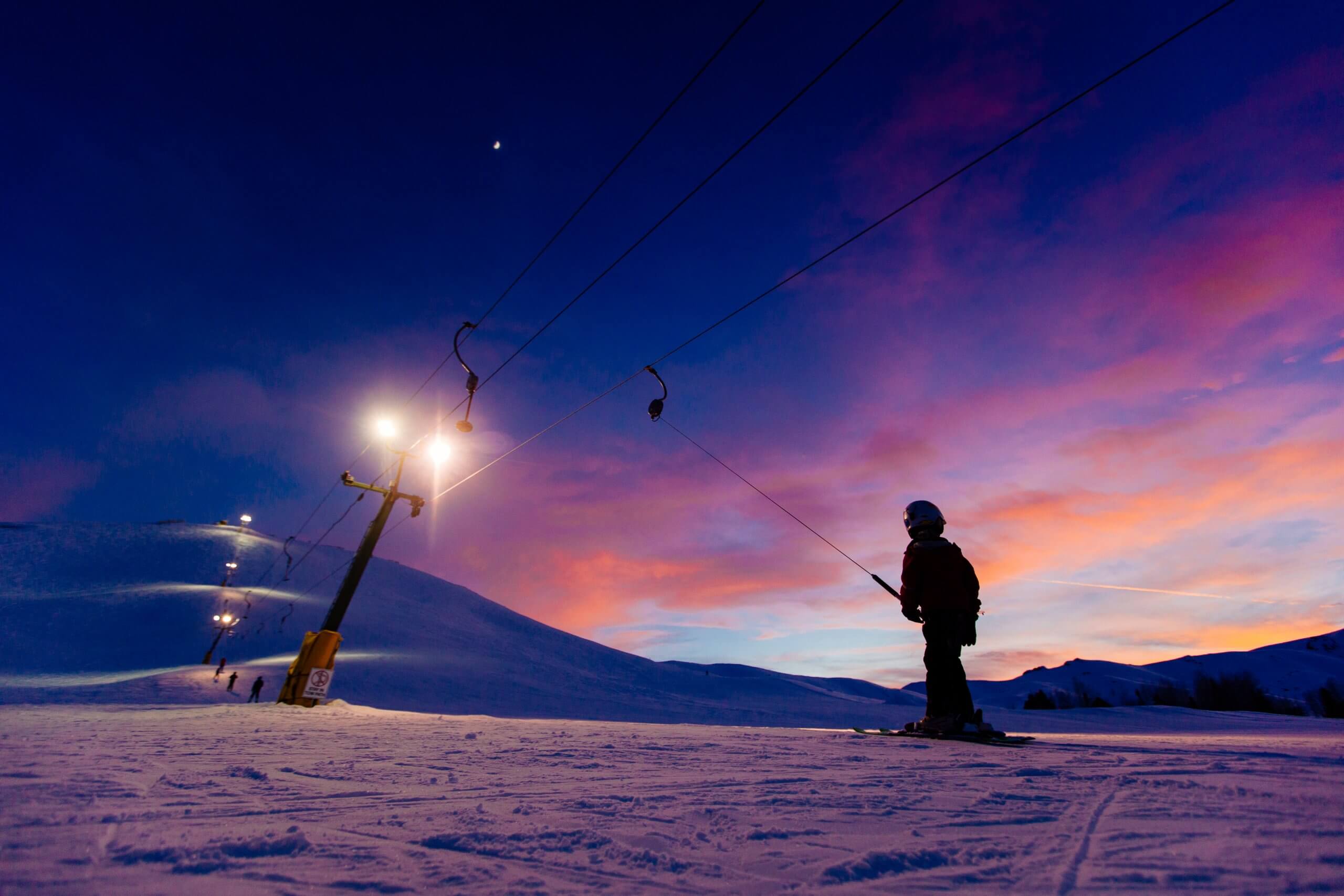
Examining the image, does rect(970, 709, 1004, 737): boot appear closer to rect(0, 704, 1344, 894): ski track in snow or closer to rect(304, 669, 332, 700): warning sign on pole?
rect(0, 704, 1344, 894): ski track in snow

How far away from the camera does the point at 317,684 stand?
14328mm

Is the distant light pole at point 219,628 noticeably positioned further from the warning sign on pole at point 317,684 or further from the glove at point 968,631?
the glove at point 968,631

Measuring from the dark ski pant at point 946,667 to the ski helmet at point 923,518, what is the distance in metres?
1.20

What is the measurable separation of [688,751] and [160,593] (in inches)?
2842

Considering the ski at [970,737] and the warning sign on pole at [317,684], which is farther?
the warning sign on pole at [317,684]

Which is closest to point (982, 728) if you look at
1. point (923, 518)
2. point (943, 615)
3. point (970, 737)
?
point (970, 737)

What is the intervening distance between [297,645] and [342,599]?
43.7m

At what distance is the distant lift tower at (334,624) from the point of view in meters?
14.3

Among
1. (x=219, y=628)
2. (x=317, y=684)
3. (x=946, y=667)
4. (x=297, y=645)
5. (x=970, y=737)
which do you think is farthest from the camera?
(x=297, y=645)

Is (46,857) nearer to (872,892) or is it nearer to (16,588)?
(872,892)

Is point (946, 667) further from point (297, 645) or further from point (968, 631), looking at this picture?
point (297, 645)

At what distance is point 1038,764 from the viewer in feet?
13.8

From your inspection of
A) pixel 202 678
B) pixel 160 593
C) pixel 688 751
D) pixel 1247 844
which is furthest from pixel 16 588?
pixel 1247 844

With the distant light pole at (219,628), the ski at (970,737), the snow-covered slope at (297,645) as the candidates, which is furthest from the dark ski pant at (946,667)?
the distant light pole at (219,628)
